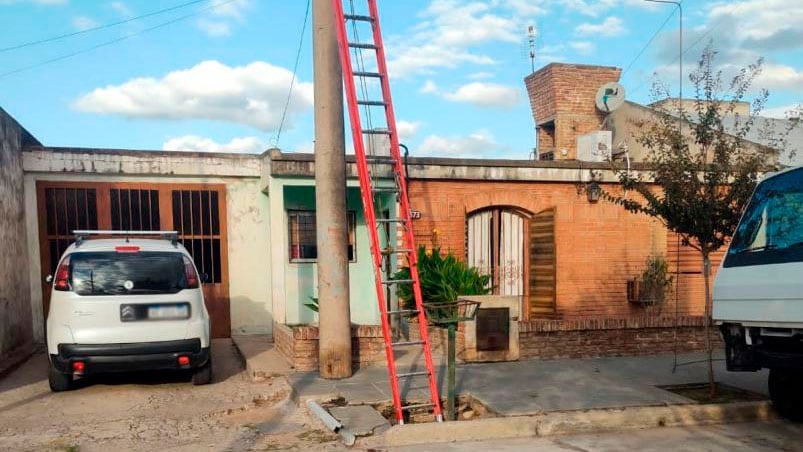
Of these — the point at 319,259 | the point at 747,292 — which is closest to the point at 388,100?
the point at 319,259

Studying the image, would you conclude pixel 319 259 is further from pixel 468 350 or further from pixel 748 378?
pixel 748 378

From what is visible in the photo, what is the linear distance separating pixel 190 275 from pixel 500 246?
20.5 feet

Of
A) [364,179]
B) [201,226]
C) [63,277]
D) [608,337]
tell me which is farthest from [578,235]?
[63,277]

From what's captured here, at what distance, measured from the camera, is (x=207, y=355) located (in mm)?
7539

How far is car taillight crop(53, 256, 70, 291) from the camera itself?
23.0 feet

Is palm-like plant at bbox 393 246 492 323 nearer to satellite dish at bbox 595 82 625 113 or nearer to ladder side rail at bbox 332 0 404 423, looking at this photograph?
ladder side rail at bbox 332 0 404 423

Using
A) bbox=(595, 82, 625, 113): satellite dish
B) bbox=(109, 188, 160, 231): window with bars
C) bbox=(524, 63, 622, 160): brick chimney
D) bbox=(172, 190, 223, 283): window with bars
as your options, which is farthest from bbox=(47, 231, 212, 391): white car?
bbox=(595, 82, 625, 113): satellite dish

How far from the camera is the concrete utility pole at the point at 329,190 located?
755 cm

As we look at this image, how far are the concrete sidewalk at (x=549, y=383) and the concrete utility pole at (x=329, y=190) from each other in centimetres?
49

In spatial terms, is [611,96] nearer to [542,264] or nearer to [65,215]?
[542,264]

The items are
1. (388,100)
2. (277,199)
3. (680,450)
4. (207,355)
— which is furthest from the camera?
(277,199)

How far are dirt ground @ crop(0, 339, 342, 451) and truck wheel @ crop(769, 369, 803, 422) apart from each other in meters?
4.72

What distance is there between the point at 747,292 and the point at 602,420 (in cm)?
189

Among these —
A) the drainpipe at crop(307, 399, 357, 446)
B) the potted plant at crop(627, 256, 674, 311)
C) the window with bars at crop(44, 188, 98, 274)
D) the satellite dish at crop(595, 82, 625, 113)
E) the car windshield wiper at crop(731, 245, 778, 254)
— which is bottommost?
the drainpipe at crop(307, 399, 357, 446)
